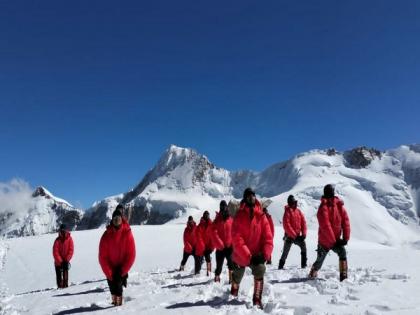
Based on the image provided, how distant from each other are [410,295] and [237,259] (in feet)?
10.8

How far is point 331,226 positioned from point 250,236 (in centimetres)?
327

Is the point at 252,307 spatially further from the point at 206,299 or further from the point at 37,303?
the point at 37,303

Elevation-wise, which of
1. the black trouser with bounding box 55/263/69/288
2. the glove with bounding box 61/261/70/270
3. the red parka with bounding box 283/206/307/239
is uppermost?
the red parka with bounding box 283/206/307/239

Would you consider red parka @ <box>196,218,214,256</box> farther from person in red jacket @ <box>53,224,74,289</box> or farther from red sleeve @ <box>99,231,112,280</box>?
red sleeve @ <box>99,231,112,280</box>

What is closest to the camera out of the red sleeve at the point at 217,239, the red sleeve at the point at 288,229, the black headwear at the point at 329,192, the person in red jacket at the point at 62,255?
the black headwear at the point at 329,192

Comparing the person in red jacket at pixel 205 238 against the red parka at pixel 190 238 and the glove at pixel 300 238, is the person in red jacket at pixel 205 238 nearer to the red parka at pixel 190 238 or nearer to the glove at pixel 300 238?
the red parka at pixel 190 238

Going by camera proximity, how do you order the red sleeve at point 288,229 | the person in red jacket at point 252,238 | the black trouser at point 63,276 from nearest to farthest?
the person in red jacket at point 252,238 < the red sleeve at point 288,229 < the black trouser at point 63,276

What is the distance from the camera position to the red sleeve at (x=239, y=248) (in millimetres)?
9148

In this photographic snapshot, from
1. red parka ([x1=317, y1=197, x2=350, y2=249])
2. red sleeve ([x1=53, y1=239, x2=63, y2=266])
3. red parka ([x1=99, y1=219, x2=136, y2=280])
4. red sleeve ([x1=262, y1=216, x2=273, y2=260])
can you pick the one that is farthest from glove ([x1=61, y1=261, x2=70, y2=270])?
red sleeve ([x1=262, y1=216, x2=273, y2=260])

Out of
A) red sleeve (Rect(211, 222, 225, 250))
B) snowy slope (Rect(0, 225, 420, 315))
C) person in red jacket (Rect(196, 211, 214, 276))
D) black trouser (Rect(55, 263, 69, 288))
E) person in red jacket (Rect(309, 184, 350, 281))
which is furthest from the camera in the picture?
black trouser (Rect(55, 263, 69, 288))

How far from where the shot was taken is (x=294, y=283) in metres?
11.4

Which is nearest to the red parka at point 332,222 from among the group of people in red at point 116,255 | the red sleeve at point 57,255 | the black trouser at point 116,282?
the group of people in red at point 116,255

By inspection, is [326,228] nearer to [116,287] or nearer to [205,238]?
[116,287]

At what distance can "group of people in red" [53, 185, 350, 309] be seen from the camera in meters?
9.23
